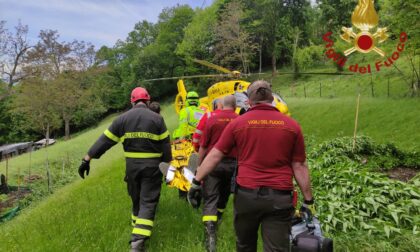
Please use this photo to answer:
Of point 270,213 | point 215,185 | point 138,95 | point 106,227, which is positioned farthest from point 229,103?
point 106,227

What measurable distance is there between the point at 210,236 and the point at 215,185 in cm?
80

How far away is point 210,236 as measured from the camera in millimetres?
5262

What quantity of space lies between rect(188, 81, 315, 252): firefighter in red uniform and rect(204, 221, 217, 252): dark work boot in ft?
5.04

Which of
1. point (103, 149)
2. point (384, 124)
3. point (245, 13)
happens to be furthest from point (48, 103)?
point (103, 149)

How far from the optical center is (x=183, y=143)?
8586mm

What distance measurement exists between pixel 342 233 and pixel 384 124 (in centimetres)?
1129

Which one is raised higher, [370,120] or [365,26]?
[365,26]

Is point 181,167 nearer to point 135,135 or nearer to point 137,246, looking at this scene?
point 135,135

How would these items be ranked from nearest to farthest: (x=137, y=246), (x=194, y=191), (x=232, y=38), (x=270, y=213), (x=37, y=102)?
(x=270, y=213), (x=194, y=191), (x=137, y=246), (x=232, y=38), (x=37, y=102)

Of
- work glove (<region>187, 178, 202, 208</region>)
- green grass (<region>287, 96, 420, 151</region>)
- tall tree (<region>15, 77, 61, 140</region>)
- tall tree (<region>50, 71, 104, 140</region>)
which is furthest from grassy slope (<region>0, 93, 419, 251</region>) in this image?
tall tree (<region>50, 71, 104, 140</region>)

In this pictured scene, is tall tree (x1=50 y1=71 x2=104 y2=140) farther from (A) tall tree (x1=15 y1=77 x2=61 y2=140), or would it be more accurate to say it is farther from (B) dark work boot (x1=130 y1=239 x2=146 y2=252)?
(B) dark work boot (x1=130 y1=239 x2=146 y2=252)

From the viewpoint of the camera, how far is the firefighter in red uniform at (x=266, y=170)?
349cm

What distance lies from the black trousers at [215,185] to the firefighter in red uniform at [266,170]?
1.86 metres

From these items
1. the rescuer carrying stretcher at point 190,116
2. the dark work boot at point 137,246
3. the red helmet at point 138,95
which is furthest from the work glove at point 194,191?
the rescuer carrying stretcher at point 190,116
